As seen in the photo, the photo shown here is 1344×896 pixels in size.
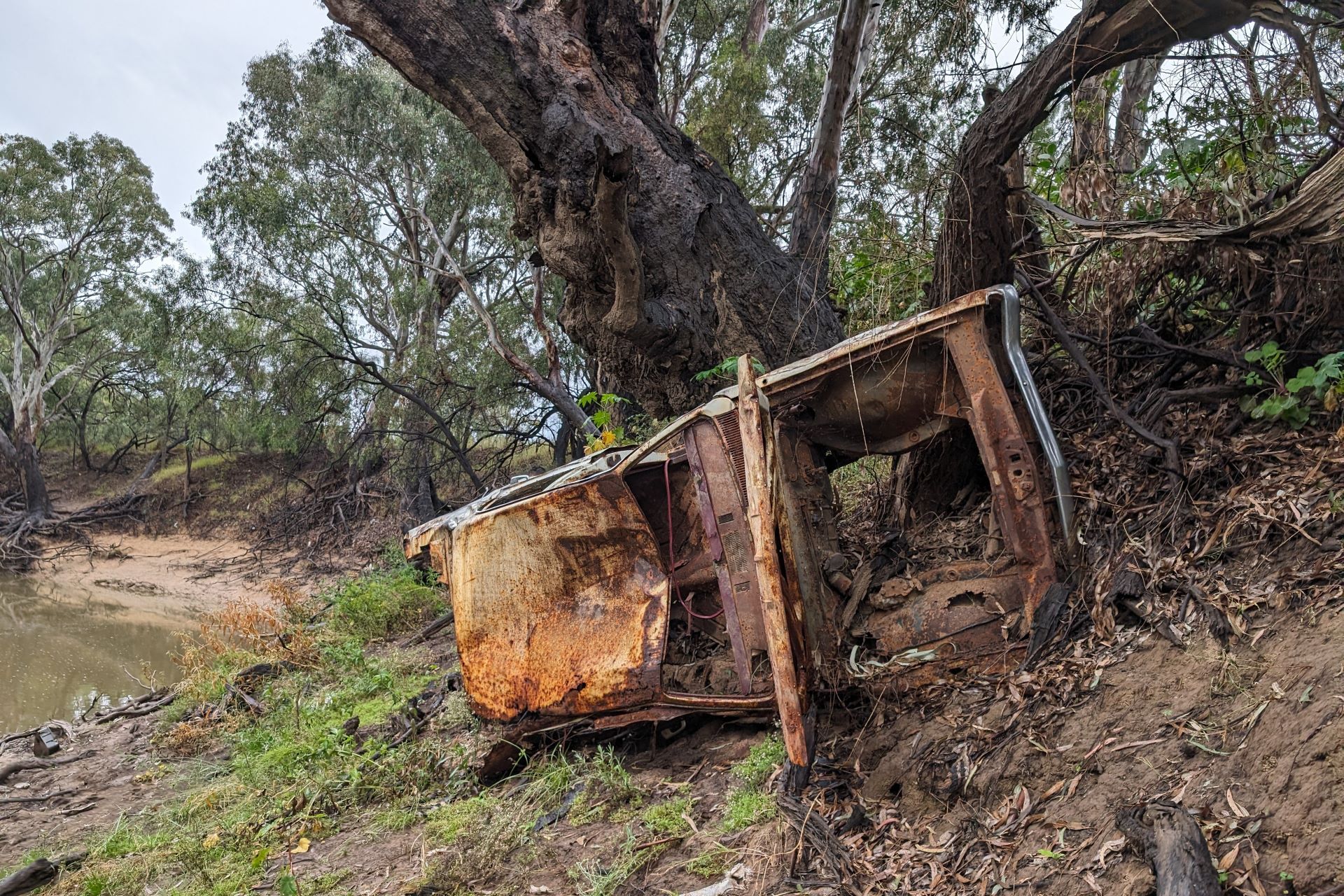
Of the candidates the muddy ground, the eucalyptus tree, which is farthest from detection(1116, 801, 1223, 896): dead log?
the eucalyptus tree

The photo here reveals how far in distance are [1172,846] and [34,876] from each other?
5823 mm

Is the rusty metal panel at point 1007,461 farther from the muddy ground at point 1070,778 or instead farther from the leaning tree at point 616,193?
the leaning tree at point 616,193

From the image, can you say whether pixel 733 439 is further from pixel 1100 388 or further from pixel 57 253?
pixel 57 253

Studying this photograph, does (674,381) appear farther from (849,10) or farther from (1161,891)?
(1161,891)

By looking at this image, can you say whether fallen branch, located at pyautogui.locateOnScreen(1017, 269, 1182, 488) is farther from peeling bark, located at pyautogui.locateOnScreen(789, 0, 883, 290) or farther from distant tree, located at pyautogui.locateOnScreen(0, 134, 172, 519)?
distant tree, located at pyautogui.locateOnScreen(0, 134, 172, 519)

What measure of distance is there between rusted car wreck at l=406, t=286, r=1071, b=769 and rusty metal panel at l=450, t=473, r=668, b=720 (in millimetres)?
10

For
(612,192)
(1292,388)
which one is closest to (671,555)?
(612,192)

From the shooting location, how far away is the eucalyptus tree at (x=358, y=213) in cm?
1880

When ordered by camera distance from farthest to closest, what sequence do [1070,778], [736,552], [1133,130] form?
[1133,130] → [736,552] → [1070,778]

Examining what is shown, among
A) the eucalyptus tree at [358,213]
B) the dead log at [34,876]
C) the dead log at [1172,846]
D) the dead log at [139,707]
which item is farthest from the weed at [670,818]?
the eucalyptus tree at [358,213]

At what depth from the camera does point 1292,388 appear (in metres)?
3.52

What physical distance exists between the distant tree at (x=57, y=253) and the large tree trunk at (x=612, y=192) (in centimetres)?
2382

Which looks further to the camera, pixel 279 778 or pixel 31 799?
pixel 31 799

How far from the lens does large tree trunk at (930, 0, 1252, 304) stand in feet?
12.8
